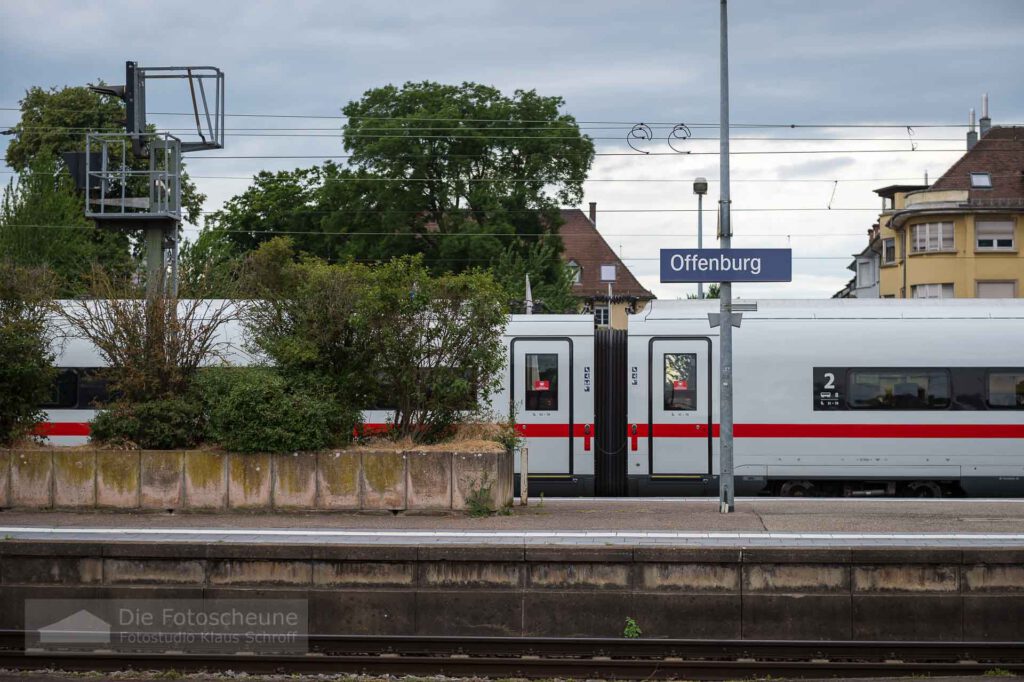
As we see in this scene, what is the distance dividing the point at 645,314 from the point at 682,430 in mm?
2143

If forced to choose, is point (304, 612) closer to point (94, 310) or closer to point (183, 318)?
point (183, 318)

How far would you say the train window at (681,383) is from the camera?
729 inches

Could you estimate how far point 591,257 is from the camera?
255ft

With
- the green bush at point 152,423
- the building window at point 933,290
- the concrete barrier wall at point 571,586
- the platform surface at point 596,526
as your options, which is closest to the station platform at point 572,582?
the concrete barrier wall at point 571,586

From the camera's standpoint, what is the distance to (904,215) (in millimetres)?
47688

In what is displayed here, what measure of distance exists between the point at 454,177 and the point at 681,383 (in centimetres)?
3004

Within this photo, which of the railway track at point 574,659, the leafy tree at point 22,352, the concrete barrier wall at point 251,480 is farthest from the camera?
the leafy tree at point 22,352

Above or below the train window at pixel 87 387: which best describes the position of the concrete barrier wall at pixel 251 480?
below

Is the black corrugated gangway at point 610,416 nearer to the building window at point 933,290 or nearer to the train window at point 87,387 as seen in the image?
the train window at point 87,387

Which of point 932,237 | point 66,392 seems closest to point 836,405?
point 66,392

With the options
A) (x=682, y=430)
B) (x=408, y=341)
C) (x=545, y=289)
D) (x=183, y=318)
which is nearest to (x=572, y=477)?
(x=682, y=430)

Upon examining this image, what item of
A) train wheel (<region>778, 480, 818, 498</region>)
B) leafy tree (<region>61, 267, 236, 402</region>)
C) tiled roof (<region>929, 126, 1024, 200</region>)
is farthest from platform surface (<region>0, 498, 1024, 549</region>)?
tiled roof (<region>929, 126, 1024, 200</region>)

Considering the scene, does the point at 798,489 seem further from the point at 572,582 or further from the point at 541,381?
the point at 572,582

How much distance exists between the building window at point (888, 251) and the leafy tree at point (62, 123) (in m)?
33.8
